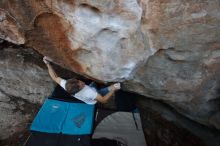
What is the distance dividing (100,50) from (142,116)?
2238 mm

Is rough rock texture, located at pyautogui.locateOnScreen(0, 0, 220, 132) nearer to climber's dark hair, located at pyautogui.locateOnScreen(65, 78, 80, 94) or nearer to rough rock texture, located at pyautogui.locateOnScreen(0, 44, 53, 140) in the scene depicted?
climber's dark hair, located at pyautogui.locateOnScreen(65, 78, 80, 94)

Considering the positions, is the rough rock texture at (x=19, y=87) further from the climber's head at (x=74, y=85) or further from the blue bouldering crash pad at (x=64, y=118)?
the climber's head at (x=74, y=85)

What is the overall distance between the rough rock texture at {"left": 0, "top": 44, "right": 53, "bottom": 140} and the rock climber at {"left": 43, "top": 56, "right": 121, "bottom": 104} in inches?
24.2

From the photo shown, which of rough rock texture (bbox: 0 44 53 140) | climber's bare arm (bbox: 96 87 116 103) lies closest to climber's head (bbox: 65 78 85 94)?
climber's bare arm (bbox: 96 87 116 103)

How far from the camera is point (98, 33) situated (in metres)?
3.60

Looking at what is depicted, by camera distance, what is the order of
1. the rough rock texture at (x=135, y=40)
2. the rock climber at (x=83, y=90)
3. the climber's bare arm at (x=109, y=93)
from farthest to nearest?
1. the rock climber at (x=83, y=90)
2. the climber's bare arm at (x=109, y=93)
3. the rough rock texture at (x=135, y=40)

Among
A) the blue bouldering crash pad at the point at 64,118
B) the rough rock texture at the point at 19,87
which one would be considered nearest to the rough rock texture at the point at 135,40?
the blue bouldering crash pad at the point at 64,118

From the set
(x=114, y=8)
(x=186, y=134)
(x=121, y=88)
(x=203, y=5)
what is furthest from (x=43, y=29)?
(x=186, y=134)

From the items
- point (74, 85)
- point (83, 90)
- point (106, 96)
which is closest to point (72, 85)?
point (74, 85)

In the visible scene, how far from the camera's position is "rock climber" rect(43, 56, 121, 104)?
15.0 ft

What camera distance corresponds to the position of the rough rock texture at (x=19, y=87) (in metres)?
5.25

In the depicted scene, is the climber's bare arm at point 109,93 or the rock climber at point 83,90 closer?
the climber's bare arm at point 109,93

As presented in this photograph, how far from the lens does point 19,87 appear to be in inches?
215

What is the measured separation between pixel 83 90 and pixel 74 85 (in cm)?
16
